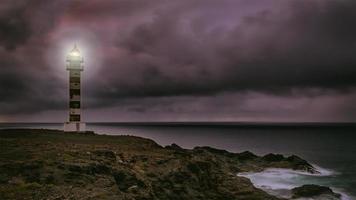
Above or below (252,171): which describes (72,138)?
above

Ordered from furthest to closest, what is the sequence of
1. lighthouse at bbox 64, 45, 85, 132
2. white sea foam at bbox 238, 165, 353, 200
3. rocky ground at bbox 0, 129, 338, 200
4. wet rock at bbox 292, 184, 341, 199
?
lighthouse at bbox 64, 45, 85, 132, white sea foam at bbox 238, 165, 353, 200, wet rock at bbox 292, 184, 341, 199, rocky ground at bbox 0, 129, 338, 200

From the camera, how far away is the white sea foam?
37066 millimetres

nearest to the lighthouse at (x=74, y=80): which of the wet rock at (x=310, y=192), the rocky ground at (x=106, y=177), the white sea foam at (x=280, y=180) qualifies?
the rocky ground at (x=106, y=177)

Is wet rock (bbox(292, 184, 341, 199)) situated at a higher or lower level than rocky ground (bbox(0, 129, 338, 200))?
lower

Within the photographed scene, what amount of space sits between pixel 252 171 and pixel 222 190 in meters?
18.3

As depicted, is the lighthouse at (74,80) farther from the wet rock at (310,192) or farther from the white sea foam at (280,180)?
the wet rock at (310,192)

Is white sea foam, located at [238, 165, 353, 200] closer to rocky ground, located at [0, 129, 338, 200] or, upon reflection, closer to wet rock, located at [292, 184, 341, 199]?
wet rock, located at [292, 184, 341, 199]

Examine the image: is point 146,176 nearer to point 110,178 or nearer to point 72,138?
point 110,178

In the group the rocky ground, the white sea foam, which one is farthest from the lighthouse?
the white sea foam

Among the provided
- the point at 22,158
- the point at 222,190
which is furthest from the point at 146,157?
the point at 22,158

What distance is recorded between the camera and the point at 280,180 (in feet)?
141

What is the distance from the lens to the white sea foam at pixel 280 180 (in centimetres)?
3707

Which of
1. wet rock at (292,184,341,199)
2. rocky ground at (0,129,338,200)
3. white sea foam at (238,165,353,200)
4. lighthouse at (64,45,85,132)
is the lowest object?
white sea foam at (238,165,353,200)

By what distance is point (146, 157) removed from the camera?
32906 mm
